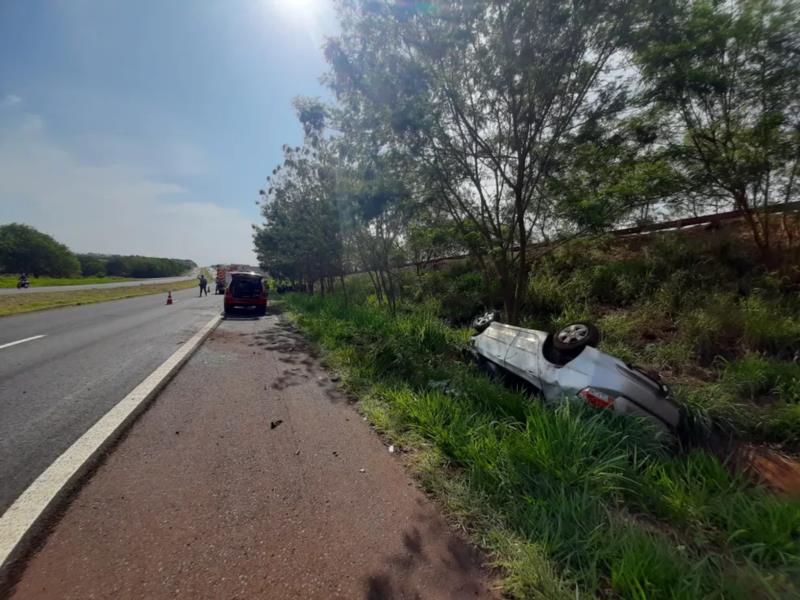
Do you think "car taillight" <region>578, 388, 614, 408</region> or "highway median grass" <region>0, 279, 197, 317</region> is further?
"highway median grass" <region>0, 279, 197, 317</region>

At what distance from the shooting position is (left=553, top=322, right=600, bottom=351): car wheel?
136 inches

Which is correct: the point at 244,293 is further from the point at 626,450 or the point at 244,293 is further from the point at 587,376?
the point at 626,450

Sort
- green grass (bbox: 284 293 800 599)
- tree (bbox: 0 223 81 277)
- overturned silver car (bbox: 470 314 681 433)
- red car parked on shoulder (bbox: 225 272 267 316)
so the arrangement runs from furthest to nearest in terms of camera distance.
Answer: tree (bbox: 0 223 81 277) < red car parked on shoulder (bbox: 225 272 267 316) < overturned silver car (bbox: 470 314 681 433) < green grass (bbox: 284 293 800 599)

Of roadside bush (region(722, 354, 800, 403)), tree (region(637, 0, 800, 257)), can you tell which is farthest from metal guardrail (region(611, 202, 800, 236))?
roadside bush (region(722, 354, 800, 403))

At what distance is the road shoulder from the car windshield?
1150 centimetres

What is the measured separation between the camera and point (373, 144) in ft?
23.7

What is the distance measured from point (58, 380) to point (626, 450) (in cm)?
683

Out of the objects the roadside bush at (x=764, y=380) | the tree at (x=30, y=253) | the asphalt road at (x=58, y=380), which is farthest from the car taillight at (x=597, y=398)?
the tree at (x=30, y=253)

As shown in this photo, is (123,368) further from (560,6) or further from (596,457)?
(560,6)

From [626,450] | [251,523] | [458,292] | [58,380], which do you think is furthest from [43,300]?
[626,450]

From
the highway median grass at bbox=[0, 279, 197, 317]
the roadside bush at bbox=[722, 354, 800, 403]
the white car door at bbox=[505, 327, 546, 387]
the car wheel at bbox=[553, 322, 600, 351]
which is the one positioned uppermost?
the car wheel at bbox=[553, 322, 600, 351]

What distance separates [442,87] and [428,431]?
586 centimetres

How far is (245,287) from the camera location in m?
14.5

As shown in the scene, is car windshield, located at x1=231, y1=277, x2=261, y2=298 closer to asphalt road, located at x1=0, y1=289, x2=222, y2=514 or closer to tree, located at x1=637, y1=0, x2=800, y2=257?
asphalt road, located at x1=0, y1=289, x2=222, y2=514
